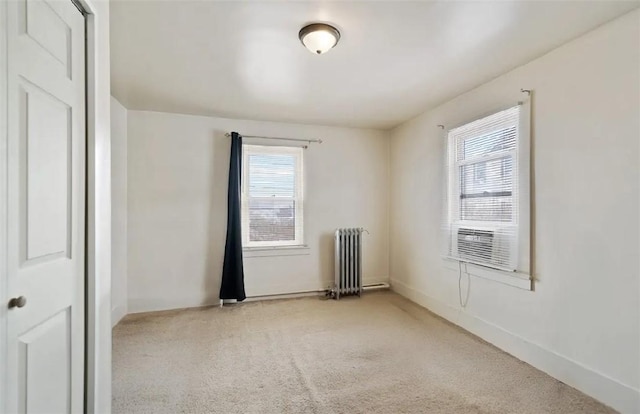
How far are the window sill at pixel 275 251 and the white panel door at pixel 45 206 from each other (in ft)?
→ 8.79

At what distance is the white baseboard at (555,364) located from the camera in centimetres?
193

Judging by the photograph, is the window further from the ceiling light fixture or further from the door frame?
the door frame

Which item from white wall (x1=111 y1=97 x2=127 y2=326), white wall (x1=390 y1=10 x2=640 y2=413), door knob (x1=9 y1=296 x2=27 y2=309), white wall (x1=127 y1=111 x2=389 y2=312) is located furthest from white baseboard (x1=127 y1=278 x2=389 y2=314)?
door knob (x1=9 y1=296 x2=27 y2=309)

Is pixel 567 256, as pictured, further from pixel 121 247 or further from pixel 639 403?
pixel 121 247

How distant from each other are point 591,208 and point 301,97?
8.60ft

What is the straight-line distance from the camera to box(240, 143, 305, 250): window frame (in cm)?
414

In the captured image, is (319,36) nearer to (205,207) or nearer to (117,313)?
(205,207)

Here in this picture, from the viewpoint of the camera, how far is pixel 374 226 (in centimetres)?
470

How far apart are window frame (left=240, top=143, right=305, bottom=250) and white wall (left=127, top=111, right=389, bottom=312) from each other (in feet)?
0.29

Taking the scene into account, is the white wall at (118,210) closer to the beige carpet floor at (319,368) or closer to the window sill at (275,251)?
the beige carpet floor at (319,368)

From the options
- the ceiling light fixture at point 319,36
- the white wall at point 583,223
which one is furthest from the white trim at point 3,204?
the white wall at point 583,223

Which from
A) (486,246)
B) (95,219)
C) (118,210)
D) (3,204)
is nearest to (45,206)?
(3,204)

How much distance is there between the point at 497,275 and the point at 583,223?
2.79ft

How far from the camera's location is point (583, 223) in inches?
85.5
